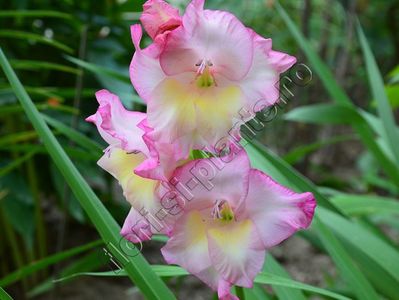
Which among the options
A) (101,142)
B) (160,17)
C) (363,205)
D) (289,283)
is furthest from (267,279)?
(101,142)

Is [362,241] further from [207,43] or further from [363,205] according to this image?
[207,43]

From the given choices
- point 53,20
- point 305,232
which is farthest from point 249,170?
point 53,20

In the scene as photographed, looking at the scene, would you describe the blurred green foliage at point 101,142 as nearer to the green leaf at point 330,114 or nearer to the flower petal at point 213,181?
the green leaf at point 330,114

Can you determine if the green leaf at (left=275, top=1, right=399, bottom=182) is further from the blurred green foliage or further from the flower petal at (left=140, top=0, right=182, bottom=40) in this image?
the flower petal at (left=140, top=0, right=182, bottom=40)

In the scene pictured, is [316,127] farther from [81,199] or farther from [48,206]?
[81,199]

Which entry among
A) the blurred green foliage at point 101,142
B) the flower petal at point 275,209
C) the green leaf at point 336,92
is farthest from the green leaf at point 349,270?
the green leaf at point 336,92

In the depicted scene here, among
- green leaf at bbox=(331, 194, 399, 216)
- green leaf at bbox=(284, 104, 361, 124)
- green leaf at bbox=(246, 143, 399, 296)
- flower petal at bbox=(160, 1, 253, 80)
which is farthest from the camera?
green leaf at bbox=(331, 194, 399, 216)

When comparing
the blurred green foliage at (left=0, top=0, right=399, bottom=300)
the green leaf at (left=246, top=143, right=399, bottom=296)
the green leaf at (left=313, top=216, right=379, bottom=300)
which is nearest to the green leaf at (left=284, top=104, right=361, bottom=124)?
the blurred green foliage at (left=0, top=0, right=399, bottom=300)
